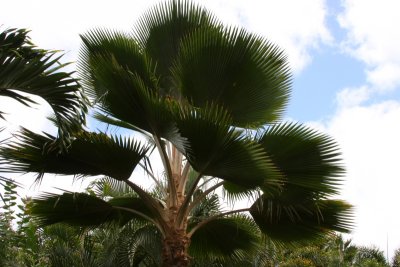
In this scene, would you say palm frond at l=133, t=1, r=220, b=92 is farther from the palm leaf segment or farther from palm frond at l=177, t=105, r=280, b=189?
the palm leaf segment

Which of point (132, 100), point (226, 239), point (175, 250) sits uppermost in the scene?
point (132, 100)

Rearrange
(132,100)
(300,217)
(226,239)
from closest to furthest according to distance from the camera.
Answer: (132,100)
(300,217)
(226,239)

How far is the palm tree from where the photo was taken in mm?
5520

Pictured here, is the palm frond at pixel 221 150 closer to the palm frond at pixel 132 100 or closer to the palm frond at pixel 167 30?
the palm frond at pixel 132 100

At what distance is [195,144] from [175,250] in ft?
4.75

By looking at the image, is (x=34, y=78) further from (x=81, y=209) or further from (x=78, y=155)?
(x=81, y=209)

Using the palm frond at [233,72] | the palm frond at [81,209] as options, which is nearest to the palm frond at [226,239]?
the palm frond at [81,209]

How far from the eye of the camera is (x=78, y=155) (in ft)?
19.3

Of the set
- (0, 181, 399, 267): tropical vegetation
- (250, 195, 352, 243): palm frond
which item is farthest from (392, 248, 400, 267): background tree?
(250, 195, 352, 243): palm frond

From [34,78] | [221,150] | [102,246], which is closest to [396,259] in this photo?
[102,246]

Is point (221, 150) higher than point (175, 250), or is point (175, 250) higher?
point (221, 150)

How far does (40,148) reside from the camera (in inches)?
229

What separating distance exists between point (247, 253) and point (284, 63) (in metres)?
2.78

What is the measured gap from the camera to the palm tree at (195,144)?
5520 millimetres
